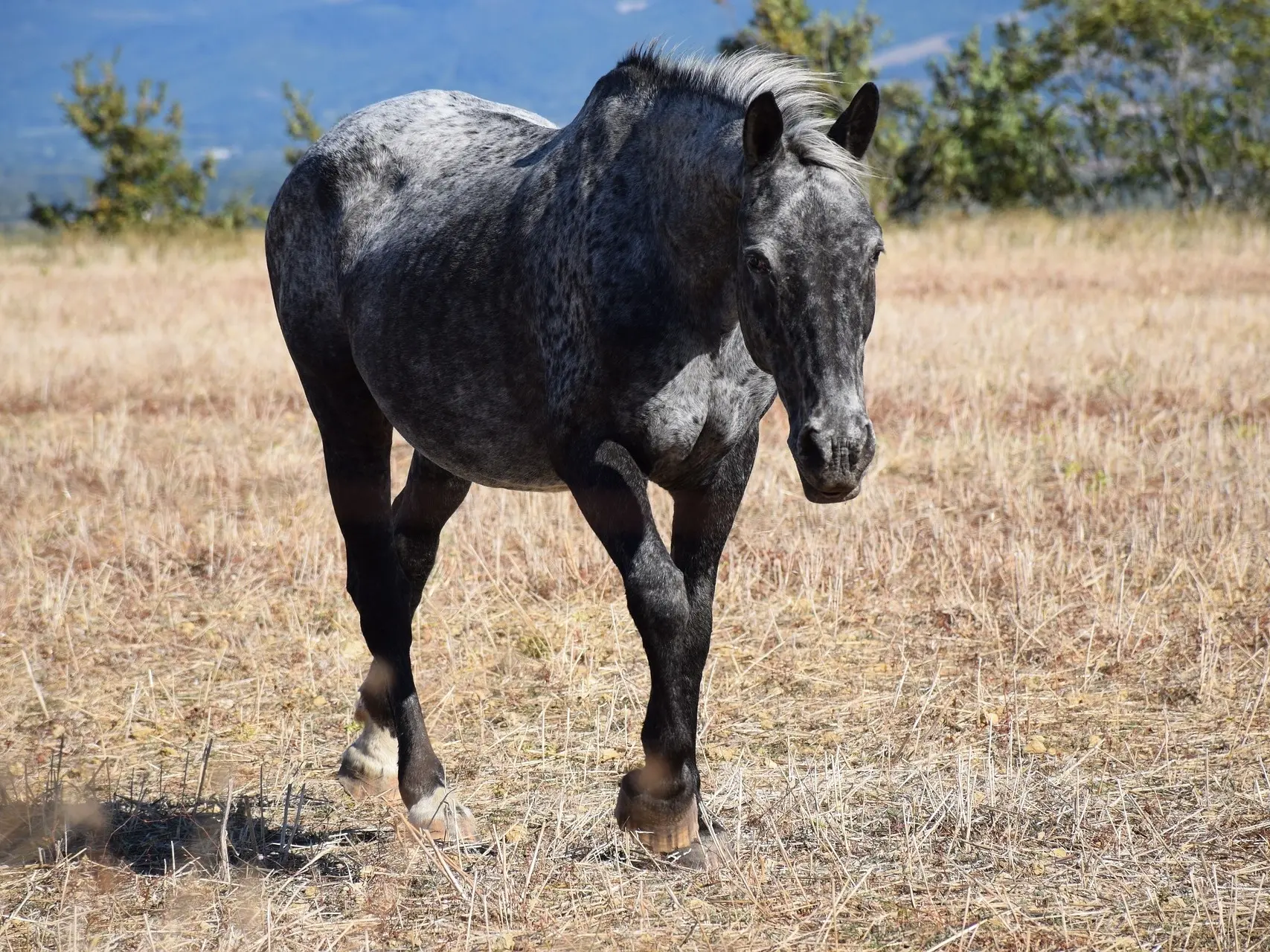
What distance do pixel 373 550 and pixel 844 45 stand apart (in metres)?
29.3

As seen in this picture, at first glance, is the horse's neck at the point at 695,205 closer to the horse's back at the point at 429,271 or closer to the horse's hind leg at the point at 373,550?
the horse's back at the point at 429,271

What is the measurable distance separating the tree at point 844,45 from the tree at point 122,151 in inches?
697

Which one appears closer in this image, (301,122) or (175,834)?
(175,834)

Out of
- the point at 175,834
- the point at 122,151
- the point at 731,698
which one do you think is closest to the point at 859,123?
the point at 731,698

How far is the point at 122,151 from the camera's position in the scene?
125ft

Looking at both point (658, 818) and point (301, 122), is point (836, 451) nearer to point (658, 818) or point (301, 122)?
point (658, 818)

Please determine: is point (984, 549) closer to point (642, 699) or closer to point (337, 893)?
point (642, 699)

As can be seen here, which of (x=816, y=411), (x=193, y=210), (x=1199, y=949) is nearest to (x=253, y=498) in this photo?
(x=816, y=411)

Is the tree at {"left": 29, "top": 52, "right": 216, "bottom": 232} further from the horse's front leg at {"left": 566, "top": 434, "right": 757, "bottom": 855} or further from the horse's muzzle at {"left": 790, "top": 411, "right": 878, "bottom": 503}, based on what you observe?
the horse's muzzle at {"left": 790, "top": 411, "right": 878, "bottom": 503}

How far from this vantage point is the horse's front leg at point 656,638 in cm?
325

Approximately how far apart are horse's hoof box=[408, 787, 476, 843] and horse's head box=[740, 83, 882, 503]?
4.93 ft

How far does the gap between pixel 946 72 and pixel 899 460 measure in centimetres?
2602

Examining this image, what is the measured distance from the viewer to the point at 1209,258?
1806 centimetres

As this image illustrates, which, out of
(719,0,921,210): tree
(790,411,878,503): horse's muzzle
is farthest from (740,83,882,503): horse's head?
(719,0,921,210): tree
